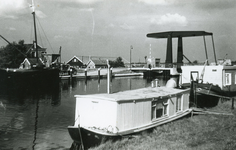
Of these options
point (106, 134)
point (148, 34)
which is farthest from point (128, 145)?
point (148, 34)

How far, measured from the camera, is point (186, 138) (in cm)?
1194

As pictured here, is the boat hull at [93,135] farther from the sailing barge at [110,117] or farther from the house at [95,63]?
the house at [95,63]

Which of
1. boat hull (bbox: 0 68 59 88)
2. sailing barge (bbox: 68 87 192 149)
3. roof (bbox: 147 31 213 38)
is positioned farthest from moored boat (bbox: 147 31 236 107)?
boat hull (bbox: 0 68 59 88)

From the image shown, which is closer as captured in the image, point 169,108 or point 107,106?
point 107,106

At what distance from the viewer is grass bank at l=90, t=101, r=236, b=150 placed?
34.9 ft

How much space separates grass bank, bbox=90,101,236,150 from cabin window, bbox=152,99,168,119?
27.2 inches

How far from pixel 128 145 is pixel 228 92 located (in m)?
16.8

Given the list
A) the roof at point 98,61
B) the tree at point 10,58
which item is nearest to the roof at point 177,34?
the roof at point 98,61

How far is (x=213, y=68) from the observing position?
2517 centimetres

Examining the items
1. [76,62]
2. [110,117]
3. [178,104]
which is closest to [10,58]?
[76,62]

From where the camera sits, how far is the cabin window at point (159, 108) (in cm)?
1362

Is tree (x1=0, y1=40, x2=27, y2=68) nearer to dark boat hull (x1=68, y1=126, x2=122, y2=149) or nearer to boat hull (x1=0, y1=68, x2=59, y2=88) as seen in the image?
boat hull (x1=0, y1=68, x2=59, y2=88)

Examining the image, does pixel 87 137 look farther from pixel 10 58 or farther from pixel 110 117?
pixel 10 58

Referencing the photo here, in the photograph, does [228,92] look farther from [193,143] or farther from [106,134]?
[106,134]
